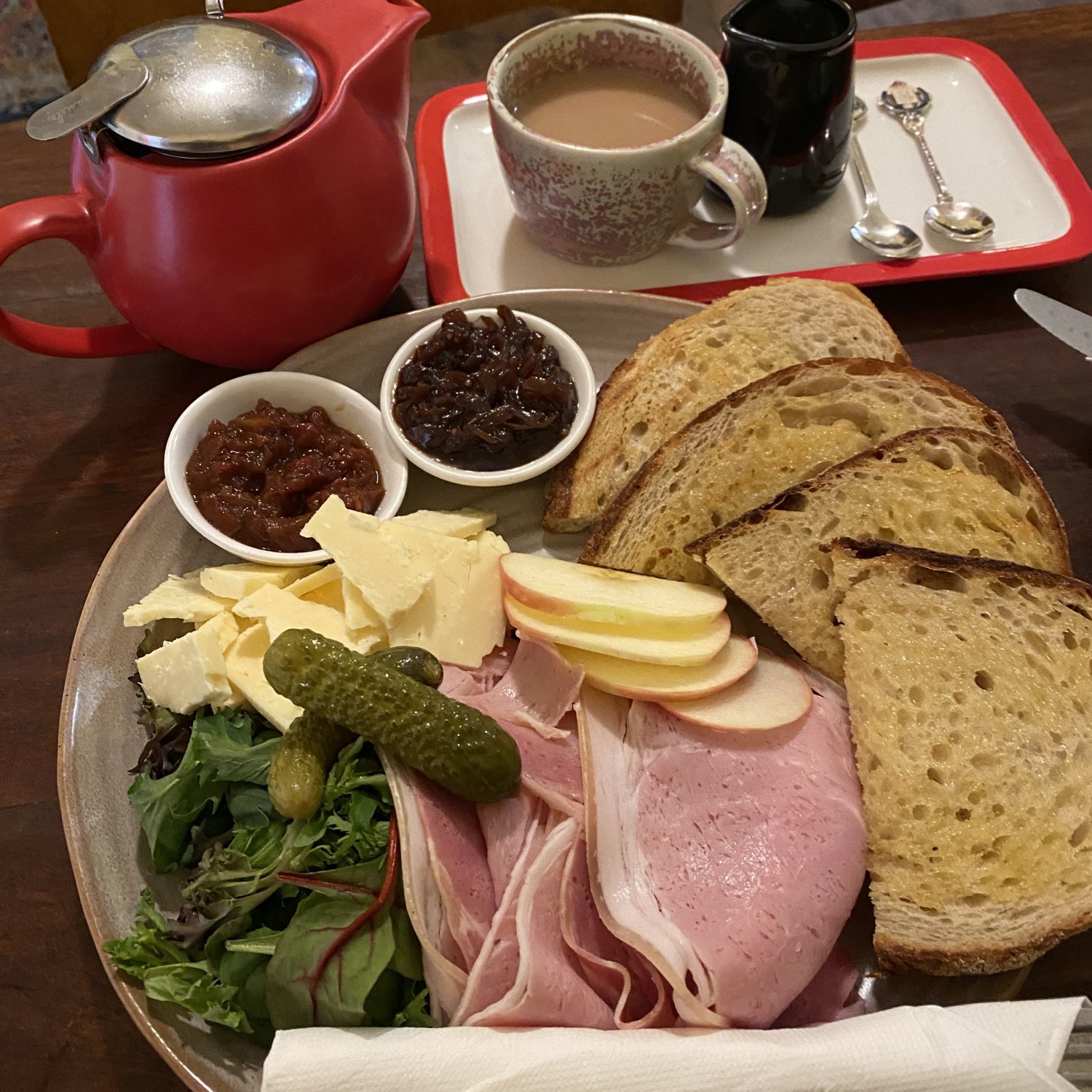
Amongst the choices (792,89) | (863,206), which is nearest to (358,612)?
(792,89)

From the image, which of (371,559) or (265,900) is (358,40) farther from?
(265,900)

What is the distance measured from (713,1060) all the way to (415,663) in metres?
0.78

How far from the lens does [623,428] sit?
202 centimetres

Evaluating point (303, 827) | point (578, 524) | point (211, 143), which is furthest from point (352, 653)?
point (211, 143)

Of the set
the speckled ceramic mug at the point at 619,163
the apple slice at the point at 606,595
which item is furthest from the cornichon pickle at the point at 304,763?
the speckled ceramic mug at the point at 619,163

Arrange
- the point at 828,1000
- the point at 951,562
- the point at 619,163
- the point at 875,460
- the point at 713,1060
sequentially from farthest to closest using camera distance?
the point at 619,163 < the point at 875,460 < the point at 951,562 < the point at 828,1000 < the point at 713,1060

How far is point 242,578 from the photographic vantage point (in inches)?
69.2

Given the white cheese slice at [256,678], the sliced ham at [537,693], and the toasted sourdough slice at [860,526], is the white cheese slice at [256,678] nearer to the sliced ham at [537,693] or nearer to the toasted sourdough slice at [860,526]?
the sliced ham at [537,693]

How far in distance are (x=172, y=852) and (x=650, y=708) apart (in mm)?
897

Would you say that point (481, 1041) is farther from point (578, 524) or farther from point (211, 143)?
point (211, 143)

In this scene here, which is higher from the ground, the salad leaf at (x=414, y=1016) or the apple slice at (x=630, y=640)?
the apple slice at (x=630, y=640)

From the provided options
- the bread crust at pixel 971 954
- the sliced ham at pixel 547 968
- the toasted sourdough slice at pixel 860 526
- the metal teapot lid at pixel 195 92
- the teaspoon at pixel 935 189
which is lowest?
the sliced ham at pixel 547 968

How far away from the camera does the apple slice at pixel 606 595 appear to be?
5.51 ft

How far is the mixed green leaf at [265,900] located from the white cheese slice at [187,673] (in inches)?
1.9
